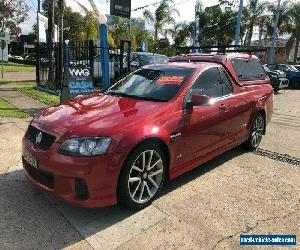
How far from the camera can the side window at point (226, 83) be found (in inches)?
225

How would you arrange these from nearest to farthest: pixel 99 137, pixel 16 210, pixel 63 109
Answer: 1. pixel 99 137
2. pixel 16 210
3. pixel 63 109

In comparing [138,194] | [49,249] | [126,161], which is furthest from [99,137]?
[49,249]

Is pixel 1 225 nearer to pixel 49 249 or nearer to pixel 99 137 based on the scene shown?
pixel 49 249

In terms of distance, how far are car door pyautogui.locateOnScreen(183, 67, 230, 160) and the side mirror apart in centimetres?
9

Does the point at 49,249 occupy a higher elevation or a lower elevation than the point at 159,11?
lower

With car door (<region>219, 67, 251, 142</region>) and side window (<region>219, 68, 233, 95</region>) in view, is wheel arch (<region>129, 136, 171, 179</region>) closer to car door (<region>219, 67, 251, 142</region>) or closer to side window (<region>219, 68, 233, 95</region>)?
car door (<region>219, 67, 251, 142</region>)

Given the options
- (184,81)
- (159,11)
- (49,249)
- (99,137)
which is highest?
(159,11)

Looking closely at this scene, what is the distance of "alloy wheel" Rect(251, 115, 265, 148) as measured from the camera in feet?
21.6

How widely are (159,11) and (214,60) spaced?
38.4m

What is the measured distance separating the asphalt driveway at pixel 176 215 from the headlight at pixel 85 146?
78 centimetres

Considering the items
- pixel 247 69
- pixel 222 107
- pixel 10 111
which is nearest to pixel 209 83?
pixel 222 107

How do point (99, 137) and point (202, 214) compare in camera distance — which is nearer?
point (99, 137)

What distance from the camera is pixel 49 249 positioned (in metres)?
3.46

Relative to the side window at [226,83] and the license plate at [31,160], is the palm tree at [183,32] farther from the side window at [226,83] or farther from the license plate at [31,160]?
the license plate at [31,160]
